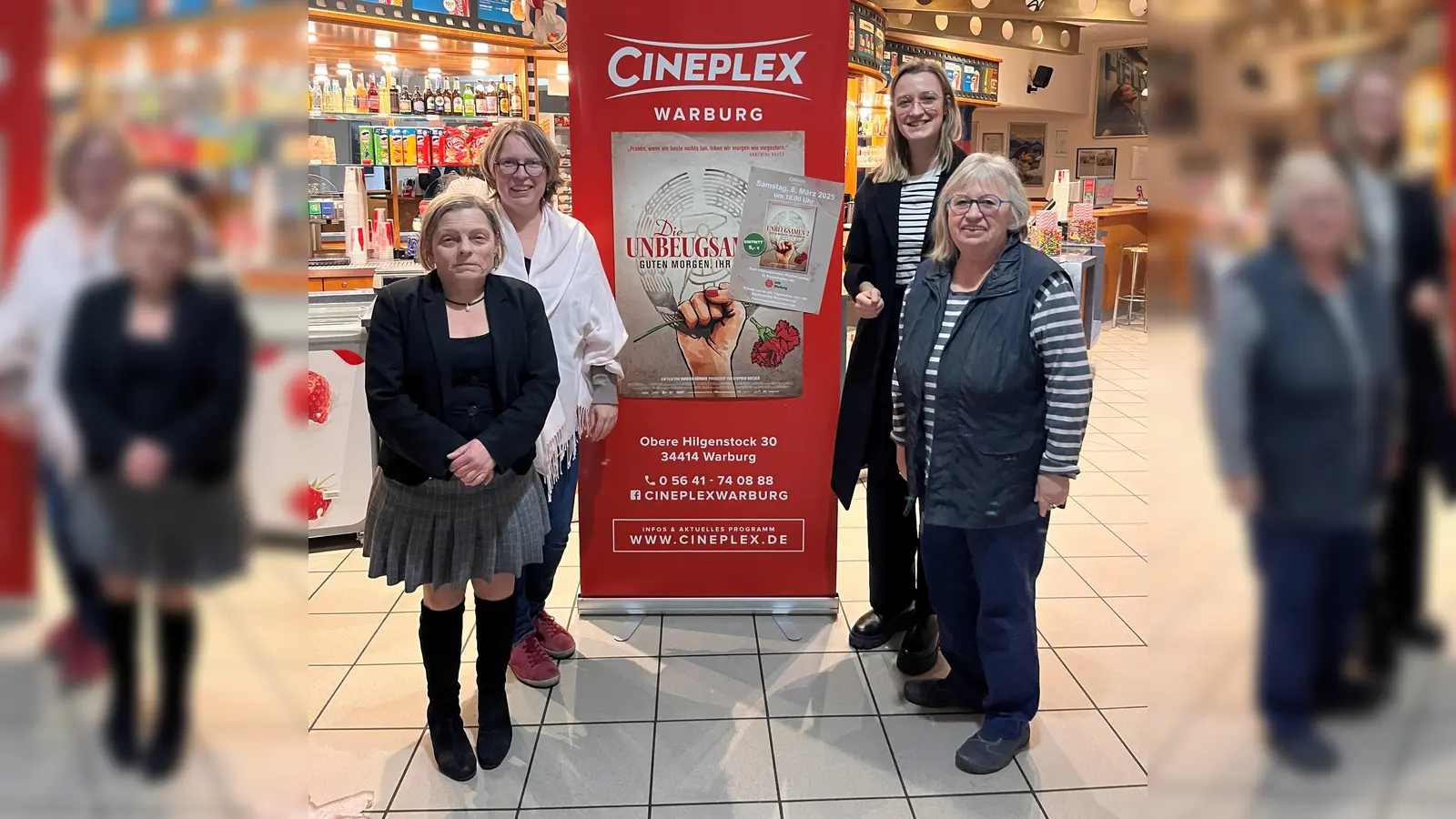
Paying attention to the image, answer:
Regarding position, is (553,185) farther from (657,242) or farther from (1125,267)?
(1125,267)

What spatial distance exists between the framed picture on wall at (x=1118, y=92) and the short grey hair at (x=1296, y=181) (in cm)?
1383

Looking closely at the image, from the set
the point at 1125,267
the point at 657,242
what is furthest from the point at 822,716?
the point at 1125,267

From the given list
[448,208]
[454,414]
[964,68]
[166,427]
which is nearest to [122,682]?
[166,427]

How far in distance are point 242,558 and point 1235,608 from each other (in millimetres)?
422

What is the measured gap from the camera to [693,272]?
308 cm

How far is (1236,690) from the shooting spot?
Answer: 0.41 meters

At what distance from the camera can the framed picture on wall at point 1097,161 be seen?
13.3 m

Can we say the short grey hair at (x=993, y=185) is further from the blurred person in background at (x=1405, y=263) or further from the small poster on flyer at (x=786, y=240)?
the blurred person in background at (x=1405, y=263)

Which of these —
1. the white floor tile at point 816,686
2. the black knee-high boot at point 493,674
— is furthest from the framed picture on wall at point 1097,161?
the black knee-high boot at point 493,674

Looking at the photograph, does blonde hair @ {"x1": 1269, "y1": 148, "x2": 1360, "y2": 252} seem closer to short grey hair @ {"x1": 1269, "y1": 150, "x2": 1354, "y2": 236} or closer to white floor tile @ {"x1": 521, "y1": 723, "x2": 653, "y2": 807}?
short grey hair @ {"x1": 1269, "y1": 150, "x2": 1354, "y2": 236}

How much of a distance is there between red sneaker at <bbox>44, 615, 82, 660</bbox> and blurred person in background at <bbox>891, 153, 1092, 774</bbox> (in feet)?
6.80

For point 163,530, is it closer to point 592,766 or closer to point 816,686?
point 592,766

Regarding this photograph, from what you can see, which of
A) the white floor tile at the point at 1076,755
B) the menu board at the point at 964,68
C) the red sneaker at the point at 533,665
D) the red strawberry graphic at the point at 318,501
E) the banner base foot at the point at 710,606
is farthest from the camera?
the menu board at the point at 964,68

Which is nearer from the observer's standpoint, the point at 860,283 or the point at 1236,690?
the point at 1236,690
